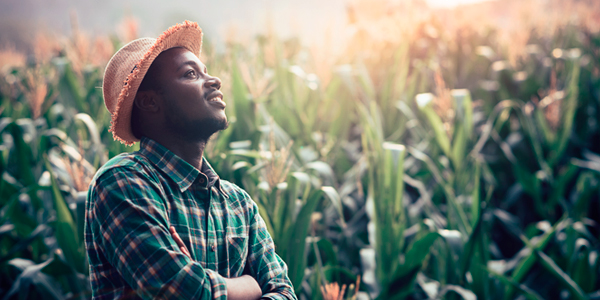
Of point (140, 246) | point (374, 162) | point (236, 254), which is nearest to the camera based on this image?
point (140, 246)

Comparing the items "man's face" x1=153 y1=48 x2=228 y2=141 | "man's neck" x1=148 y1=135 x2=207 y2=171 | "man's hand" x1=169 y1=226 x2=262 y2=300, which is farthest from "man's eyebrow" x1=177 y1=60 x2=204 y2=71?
"man's hand" x1=169 y1=226 x2=262 y2=300

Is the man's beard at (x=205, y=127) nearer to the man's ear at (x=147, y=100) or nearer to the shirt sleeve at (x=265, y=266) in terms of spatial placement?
the man's ear at (x=147, y=100)

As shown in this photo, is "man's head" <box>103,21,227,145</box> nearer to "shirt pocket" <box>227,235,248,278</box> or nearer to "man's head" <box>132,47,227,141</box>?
"man's head" <box>132,47,227,141</box>

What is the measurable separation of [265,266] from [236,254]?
0.06 m

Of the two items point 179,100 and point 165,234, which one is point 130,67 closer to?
point 179,100

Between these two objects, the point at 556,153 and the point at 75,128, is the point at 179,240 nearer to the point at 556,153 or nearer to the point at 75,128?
the point at 75,128

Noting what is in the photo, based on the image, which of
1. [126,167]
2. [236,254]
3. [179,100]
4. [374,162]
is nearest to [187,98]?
[179,100]

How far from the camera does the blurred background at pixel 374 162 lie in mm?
1385

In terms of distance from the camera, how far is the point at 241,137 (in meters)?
1.71

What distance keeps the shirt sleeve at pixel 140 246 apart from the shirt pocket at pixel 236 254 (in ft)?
0.34

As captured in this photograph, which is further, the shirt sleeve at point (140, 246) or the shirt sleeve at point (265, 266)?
the shirt sleeve at point (265, 266)

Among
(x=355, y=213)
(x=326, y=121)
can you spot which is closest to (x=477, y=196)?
(x=355, y=213)

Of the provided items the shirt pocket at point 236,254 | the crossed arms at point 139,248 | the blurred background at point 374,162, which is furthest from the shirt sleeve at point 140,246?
the blurred background at point 374,162

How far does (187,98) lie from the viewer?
1.94 ft
